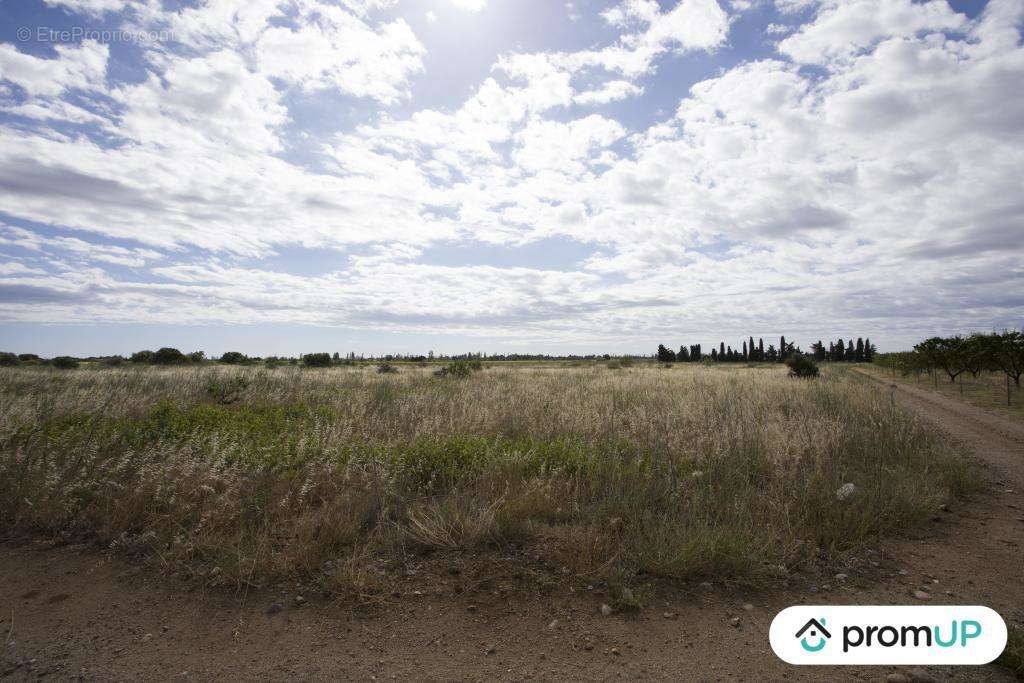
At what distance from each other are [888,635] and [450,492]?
4307 mm

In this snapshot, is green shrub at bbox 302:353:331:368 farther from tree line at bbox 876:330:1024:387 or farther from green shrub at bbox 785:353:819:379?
tree line at bbox 876:330:1024:387

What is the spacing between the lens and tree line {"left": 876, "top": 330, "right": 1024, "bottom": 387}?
21.8 meters

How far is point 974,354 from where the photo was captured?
2583 centimetres

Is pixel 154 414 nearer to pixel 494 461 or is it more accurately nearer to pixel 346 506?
pixel 346 506

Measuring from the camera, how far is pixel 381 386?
688 inches

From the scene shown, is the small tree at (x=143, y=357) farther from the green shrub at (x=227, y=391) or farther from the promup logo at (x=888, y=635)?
the promup logo at (x=888, y=635)

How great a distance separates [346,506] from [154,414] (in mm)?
6652

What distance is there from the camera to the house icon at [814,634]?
11.1 feet

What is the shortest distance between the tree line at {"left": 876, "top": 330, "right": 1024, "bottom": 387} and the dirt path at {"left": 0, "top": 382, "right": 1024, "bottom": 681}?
2401cm

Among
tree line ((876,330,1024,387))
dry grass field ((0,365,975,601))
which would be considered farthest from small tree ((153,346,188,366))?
tree line ((876,330,1024,387))

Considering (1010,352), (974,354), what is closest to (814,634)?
(1010,352)

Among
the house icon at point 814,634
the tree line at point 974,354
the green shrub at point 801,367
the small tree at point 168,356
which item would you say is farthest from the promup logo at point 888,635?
the small tree at point 168,356

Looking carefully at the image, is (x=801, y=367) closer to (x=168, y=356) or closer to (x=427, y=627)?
(x=427, y=627)

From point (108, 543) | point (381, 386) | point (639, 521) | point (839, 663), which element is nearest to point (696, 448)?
point (639, 521)
